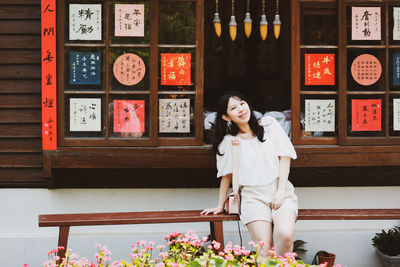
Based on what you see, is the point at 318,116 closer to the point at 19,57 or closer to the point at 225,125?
the point at 225,125

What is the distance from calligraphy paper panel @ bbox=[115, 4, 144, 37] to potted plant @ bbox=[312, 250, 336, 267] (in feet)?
11.7

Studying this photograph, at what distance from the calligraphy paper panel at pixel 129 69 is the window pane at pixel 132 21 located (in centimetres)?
21

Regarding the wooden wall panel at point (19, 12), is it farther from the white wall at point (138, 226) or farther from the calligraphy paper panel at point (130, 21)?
the white wall at point (138, 226)

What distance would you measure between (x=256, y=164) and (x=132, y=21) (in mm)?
2382

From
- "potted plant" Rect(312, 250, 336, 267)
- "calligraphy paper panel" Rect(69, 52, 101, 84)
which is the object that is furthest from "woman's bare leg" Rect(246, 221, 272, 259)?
"calligraphy paper panel" Rect(69, 52, 101, 84)

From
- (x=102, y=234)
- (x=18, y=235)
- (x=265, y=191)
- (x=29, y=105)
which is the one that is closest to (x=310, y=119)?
(x=265, y=191)

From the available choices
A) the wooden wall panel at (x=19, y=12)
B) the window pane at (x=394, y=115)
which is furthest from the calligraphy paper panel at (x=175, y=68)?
the window pane at (x=394, y=115)

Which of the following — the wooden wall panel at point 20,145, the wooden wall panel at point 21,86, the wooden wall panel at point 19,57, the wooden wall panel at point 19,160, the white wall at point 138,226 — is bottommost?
the white wall at point 138,226

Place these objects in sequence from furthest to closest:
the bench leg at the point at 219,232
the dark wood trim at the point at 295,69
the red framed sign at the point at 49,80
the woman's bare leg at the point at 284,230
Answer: the dark wood trim at the point at 295,69, the red framed sign at the point at 49,80, the bench leg at the point at 219,232, the woman's bare leg at the point at 284,230

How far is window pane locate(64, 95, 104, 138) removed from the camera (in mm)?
5289

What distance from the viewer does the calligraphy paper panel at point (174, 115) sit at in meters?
5.39

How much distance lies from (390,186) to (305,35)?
92.5 inches

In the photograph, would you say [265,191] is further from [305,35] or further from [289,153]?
[305,35]

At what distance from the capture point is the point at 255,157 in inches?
179
